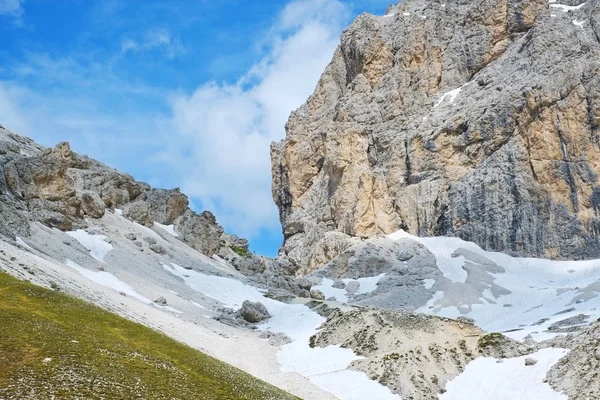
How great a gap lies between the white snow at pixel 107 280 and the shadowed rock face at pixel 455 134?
68.4 meters

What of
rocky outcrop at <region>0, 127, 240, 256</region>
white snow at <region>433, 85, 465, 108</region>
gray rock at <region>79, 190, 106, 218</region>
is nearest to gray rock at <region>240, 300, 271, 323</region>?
rocky outcrop at <region>0, 127, 240, 256</region>

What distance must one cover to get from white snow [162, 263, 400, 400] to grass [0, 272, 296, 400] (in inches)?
667

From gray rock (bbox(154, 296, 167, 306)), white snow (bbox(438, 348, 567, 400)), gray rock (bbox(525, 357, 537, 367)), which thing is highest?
gray rock (bbox(154, 296, 167, 306))

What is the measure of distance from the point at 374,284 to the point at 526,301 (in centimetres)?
2853

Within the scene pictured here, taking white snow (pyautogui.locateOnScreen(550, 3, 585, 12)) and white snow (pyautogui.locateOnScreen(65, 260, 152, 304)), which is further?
white snow (pyautogui.locateOnScreen(550, 3, 585, 12))

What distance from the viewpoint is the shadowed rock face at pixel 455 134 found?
13212cm

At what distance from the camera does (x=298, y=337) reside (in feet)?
227

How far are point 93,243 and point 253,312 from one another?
2944 centimetres

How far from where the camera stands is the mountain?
4148 cm

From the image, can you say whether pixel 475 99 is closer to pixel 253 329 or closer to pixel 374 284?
pixel 374 284

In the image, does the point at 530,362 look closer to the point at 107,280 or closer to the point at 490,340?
the point at 490,340

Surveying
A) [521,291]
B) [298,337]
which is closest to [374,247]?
[521,291]

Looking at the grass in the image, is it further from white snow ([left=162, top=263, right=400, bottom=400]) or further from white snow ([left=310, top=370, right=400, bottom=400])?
white snow ([left=162, top=263, right=400, bottom=400])

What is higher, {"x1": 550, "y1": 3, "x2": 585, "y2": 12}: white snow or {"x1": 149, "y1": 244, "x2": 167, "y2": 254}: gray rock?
{"x1": 550, "y1": 3, "x2": 585, "y2": 12}: white snow
